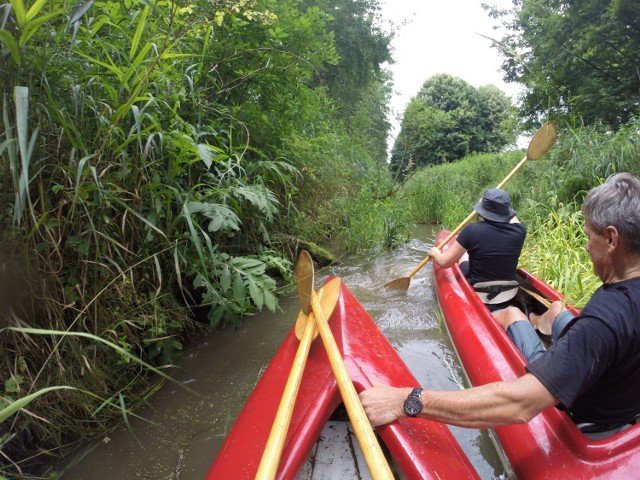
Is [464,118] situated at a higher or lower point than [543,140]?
higher

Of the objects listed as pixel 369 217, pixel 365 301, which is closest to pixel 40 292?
pixel 365 301

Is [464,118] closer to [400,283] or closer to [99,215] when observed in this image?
[400,283]

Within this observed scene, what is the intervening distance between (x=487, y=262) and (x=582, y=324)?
197 cm

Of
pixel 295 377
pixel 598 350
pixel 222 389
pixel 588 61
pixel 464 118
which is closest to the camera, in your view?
pixel 598 350

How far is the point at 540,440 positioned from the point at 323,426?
0.82m

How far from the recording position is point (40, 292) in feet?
5.70

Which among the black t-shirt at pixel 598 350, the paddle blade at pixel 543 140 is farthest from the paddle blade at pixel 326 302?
the paddle blade at pixel 543 140

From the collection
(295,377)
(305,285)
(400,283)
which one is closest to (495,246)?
(400,283)

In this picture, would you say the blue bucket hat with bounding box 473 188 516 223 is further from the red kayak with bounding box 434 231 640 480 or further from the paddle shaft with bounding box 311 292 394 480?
the paddle shaft with bounding box 311 292 394 480

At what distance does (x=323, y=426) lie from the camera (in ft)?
4.55

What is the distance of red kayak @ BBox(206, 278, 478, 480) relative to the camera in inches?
48.6

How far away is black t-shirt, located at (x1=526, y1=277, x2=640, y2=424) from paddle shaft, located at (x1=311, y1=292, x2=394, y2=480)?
0.53 metres

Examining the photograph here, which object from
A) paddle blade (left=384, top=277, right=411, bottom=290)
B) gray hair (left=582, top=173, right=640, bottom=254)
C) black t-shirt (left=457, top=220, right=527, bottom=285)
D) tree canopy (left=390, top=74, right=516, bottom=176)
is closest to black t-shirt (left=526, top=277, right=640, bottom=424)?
gray hair (left=582, top=173, right=640, bottom=254)

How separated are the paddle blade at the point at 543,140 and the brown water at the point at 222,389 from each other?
6.87 ft
